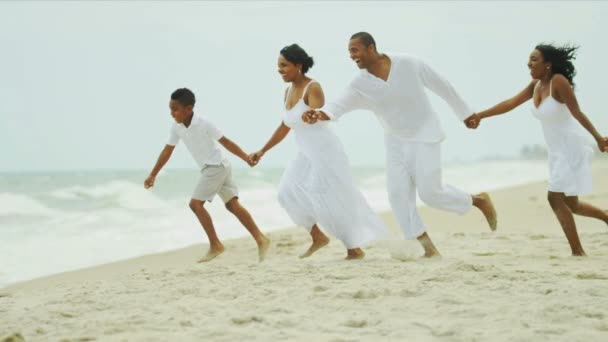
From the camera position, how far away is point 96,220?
40.0 ft

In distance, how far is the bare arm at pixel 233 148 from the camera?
22.8 ft

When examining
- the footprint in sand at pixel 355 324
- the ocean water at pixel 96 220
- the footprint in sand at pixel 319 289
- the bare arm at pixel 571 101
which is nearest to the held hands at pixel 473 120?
the bare arm at pixel 571 101

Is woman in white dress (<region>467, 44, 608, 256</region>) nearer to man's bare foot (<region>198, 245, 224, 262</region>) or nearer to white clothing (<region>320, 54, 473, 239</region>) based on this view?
white clothing (<region>320, 54, 473, 239</region>)

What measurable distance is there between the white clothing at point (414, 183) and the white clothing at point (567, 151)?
770 mm

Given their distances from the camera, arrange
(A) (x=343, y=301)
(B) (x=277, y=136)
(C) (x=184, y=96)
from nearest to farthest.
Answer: (A) (x=343, y=301) < (B) (x=277, y=136) < (C) (x=184, y=96)

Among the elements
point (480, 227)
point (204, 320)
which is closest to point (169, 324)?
point (204, 320)

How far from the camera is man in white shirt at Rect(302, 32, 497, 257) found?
5.99m

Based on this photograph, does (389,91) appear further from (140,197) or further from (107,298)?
(140,197)

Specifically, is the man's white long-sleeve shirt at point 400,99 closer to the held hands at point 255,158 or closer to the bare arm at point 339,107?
the bare arm at point 339,107

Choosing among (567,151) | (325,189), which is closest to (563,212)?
(567,151)

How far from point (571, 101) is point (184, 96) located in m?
3.44

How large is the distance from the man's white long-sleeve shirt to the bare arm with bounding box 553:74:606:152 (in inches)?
36.7

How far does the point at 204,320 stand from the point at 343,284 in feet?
3.72

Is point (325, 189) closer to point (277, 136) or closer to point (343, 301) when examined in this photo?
point (277, 136)
